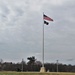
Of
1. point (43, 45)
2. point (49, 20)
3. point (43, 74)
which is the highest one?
point (49, 20)

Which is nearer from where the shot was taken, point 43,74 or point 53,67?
point 43,74

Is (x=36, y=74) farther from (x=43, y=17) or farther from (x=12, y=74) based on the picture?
(x=43, y=17)

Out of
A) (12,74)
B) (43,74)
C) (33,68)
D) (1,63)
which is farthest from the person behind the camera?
(1,63)

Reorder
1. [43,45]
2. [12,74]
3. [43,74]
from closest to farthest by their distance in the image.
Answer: [43,74] → [12,74] → [43,45]

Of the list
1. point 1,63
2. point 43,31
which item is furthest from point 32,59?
point 43,31

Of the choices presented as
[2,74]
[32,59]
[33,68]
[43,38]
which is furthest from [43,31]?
[32,59]

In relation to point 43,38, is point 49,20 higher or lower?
higher

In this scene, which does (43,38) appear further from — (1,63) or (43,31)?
(1,63)

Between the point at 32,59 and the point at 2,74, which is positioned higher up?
the point at 32,59

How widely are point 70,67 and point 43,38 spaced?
106 ft

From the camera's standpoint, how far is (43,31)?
35469 mm

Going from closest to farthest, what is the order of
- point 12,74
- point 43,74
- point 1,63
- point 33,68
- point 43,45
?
point 43,74 → point 12,74 → point 43,45 → point 33,68 → point 1,63

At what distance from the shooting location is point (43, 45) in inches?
1362

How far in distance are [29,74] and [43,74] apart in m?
1.54
